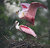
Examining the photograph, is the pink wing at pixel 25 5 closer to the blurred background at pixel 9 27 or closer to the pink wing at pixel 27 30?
the blurred background at pixel 9 27

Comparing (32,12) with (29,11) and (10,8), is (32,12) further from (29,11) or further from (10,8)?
(10,8)

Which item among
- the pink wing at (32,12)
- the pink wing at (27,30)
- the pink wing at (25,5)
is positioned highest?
the pink wing at (25,5)

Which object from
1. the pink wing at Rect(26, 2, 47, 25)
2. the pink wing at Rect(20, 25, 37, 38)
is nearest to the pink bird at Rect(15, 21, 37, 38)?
the pink wing at Rect(20, 25, 37, 38)

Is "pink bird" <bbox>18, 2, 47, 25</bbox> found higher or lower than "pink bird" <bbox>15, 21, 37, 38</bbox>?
higher

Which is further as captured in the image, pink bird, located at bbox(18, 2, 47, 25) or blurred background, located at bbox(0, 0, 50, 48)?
pink bird, located at bbox(18, 2, 47, 25)

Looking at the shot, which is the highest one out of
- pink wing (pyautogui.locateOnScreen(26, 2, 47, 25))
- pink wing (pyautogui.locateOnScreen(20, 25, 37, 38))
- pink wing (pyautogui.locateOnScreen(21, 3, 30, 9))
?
pink wing (pyautogui.locateOnScreen(21, 3, 30, 9))

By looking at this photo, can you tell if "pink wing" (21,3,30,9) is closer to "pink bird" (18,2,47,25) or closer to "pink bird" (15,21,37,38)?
"pink bird" (18,2,47,25)

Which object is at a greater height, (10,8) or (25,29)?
(10,8)

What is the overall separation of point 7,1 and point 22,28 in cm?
24

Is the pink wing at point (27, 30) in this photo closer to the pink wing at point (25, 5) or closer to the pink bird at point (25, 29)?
the pink bird at point (25, 29)

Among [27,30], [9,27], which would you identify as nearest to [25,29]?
[27,30]

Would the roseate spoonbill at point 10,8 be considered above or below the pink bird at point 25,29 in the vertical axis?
above

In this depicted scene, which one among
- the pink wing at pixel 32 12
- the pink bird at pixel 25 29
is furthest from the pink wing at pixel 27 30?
the pink wing at pixel 32 12

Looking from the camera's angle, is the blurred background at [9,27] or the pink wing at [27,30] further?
the pink wing at [27,30]
